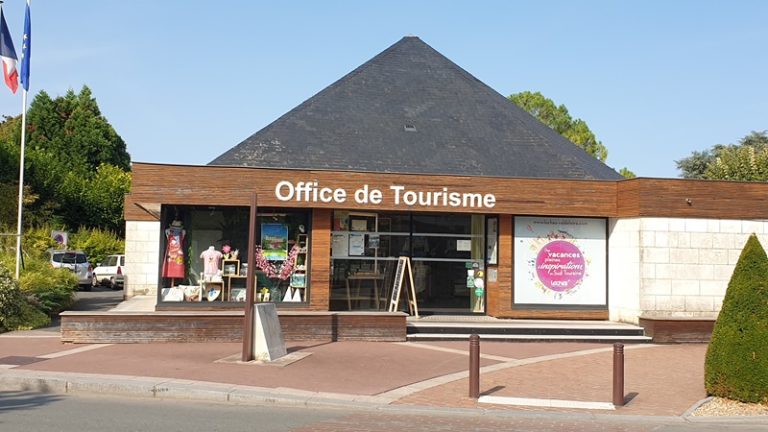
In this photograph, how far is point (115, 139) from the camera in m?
53.7

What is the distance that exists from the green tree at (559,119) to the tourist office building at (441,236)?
3727 centimetres

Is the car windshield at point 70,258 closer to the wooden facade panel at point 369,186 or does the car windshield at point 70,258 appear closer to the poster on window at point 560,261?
the wooden facade panel at point 369,186

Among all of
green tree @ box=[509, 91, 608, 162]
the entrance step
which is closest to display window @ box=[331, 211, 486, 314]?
the entrance step

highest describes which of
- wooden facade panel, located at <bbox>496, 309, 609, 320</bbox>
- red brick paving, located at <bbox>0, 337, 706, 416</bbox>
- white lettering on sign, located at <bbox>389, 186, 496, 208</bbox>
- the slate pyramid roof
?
the slate pyramid roof

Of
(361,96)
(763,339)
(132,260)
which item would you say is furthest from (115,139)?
(763,339)

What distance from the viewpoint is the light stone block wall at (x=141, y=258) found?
24.2 m

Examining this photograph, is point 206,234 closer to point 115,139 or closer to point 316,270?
point 316,270

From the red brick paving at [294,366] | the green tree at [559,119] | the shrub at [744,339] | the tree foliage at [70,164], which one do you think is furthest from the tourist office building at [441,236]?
the green tree at [559,119]

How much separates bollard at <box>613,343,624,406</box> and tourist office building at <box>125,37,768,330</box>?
7.66m

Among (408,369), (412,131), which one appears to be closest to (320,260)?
(408,369)

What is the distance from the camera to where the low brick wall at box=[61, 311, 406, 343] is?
589 inches

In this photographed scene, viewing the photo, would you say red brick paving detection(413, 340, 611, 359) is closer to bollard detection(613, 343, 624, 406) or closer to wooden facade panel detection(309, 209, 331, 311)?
wooden facade panel detection(309, 209, 331, 311)

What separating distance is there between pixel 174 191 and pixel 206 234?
4.63 ft

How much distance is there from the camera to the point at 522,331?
16.6 m
